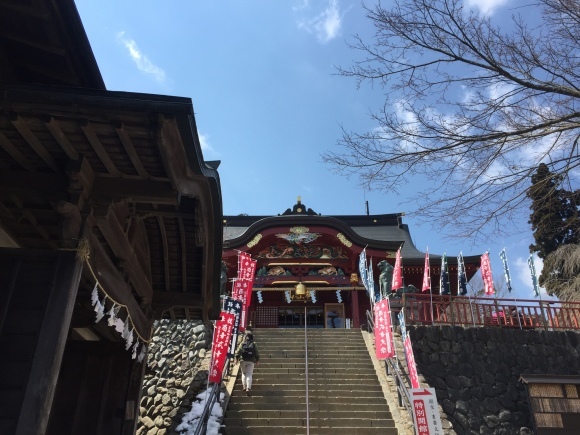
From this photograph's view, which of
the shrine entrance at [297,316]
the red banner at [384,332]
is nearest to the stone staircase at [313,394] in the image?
the red banner at [384,332]

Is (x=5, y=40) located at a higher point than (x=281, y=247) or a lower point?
lower

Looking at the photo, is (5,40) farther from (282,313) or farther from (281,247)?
(282,313)

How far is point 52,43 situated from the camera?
4.30 metres

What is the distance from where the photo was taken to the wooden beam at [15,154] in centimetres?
382

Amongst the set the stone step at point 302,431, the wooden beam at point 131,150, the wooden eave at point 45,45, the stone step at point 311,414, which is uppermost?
the wooden eave at point 45,45

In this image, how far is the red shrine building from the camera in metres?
19.6

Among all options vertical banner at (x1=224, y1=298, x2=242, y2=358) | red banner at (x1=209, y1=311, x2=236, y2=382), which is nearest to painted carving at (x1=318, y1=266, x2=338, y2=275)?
vertical banner at (x1=224, y1=298, x2=242, y2=358)

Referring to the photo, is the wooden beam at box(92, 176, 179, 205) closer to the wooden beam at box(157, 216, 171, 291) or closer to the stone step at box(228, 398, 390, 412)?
the wooden beam at box(157, 216, 171, 291)

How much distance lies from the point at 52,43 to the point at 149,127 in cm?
157

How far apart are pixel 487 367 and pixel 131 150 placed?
12.2m

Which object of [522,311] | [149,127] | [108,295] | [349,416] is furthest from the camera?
[522,311]

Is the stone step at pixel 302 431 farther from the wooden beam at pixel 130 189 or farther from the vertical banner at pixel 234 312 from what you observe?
the wooden beam at pixel 130 189

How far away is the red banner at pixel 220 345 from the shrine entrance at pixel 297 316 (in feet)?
34.2

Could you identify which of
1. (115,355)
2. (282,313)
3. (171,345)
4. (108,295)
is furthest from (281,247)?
(108,295)
